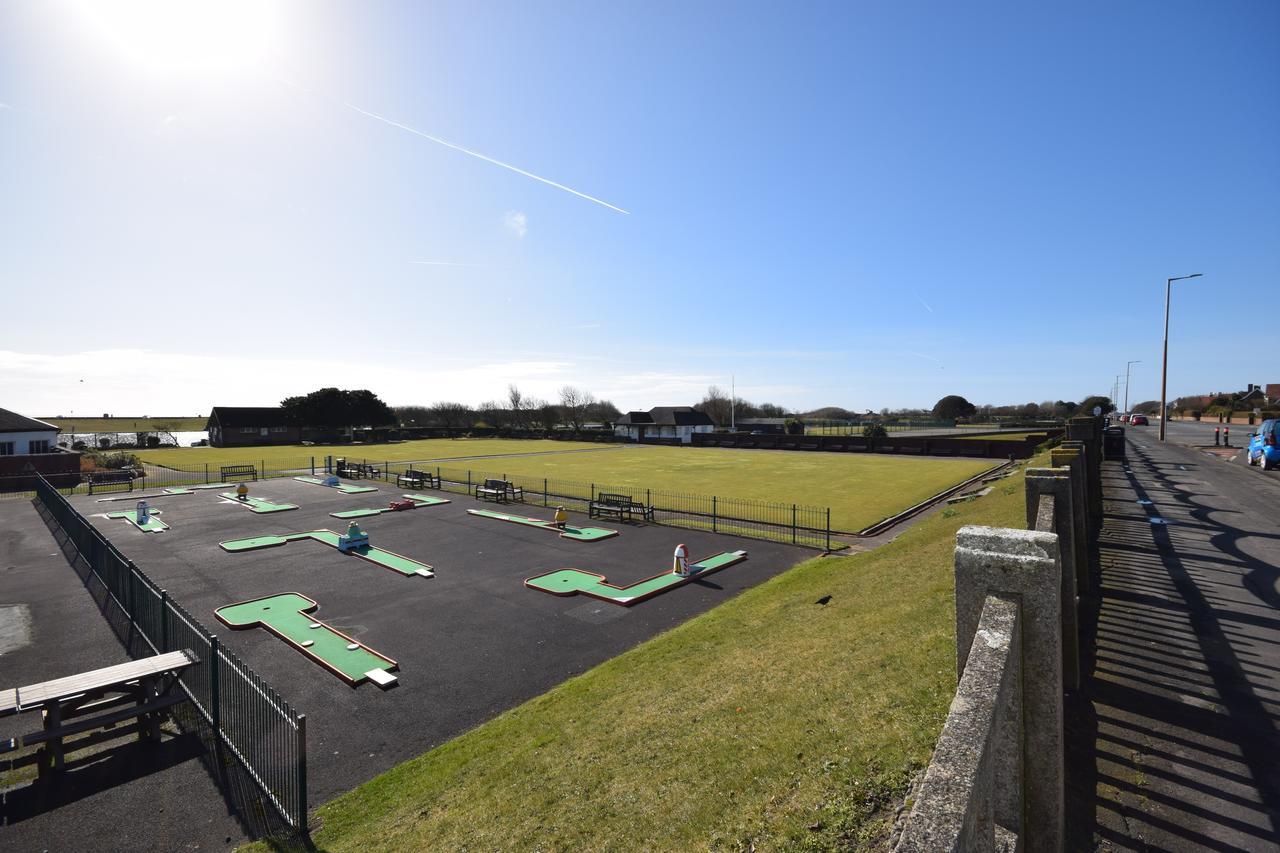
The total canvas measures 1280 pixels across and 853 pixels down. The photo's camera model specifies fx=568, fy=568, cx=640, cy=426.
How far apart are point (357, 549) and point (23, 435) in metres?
39.6

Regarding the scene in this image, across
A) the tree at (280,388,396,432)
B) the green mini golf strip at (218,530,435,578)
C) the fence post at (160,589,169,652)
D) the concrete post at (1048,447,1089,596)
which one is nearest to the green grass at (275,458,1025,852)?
the concrete post at (1048,447,1089,596)

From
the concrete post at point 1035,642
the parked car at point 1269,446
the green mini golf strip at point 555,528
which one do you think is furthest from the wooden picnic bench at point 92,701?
the parked car at point 1269,446

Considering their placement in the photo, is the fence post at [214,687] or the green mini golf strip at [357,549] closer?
the fence post at [214,687]

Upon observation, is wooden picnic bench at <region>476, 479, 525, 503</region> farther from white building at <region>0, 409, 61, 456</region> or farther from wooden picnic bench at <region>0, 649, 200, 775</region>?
white building at <region>0, 409, 61, 456</region>

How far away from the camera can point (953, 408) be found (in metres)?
135

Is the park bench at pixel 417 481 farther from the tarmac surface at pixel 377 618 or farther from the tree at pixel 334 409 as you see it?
the tree at pixel 334 409

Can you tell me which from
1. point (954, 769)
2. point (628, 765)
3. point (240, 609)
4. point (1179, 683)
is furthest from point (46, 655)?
point (1179, 683)

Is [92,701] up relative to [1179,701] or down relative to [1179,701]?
down

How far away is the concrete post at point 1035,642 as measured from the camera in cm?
347

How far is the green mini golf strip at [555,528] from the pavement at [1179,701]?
1592 cm

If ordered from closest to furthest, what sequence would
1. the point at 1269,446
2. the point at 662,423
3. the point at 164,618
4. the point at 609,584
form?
the point at 164,618
the point at 609,584
the point at 1269,446
the point at 662,423

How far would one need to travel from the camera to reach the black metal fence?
24.0 feet

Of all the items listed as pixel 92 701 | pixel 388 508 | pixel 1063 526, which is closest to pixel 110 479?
pixel 388 508

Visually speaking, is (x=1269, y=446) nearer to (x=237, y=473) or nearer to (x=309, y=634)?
(x=309, y=634)
